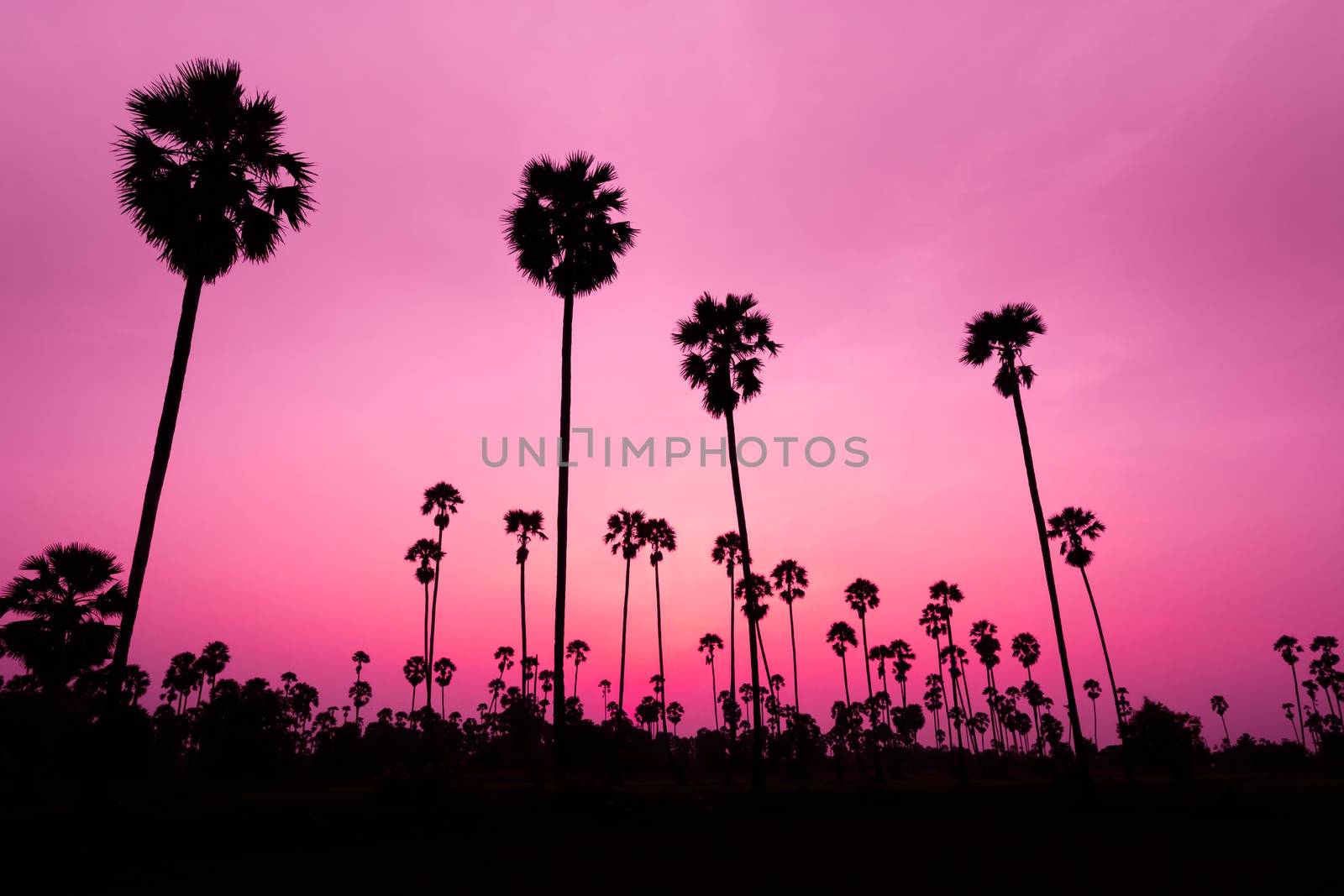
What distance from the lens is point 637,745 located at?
91.5 m

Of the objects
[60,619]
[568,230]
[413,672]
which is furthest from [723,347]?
[413,672]

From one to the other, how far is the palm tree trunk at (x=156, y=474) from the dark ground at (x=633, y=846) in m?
2.61

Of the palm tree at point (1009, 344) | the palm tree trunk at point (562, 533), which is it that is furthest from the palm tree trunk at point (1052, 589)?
the palm tree trunk at point (562, 533)

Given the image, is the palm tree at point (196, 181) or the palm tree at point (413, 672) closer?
the palm tree at point (196, 181)

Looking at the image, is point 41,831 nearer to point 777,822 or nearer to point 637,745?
point 777,822

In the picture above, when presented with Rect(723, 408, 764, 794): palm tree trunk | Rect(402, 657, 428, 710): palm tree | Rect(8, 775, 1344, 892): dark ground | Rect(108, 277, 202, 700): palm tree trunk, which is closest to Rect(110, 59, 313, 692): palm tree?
Rect(108, 277, 202, 700): palm tree trunk

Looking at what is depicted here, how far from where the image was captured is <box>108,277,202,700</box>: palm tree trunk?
583 inches

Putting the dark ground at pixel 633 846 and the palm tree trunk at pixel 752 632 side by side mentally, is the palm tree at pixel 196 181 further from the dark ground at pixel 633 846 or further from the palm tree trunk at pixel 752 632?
Answer: the palm tree trunk at pixel 752 632

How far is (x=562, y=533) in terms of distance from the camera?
2088 cm

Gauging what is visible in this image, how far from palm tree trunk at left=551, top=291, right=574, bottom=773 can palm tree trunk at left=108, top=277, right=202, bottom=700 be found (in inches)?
365

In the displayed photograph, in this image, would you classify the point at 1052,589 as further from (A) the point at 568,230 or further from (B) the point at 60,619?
(B) the point at 60,619

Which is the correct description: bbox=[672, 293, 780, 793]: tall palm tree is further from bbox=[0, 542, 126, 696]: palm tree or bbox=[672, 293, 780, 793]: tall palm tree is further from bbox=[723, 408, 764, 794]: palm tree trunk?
bbox=[0, 542, 126, 696]: palm tree

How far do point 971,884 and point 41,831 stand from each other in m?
14.7

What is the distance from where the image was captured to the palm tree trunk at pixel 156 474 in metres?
14.8
